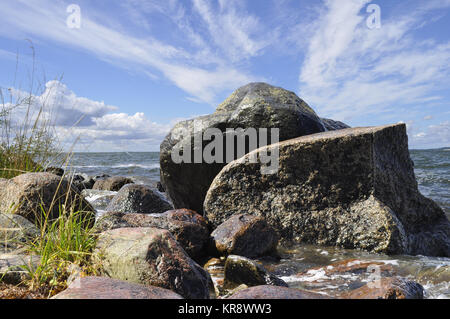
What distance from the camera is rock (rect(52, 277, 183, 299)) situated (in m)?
2.05

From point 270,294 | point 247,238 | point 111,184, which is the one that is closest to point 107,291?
point 270,294

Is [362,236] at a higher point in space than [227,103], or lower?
lower

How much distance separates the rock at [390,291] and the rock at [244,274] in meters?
0.92

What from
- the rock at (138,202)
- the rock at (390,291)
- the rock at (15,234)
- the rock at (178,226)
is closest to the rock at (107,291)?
the rock at (15,234)

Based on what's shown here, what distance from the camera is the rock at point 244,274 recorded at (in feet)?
10.9

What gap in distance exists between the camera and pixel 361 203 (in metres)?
4.86

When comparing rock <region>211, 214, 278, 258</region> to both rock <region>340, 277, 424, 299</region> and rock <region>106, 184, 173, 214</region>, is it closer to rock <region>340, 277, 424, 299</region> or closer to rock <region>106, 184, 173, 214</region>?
rock <region>340, 277, 424, 299</region>

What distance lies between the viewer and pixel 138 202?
6621 millimetres

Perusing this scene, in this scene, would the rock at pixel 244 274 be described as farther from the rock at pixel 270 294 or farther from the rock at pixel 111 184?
the rock at pixel 111 184

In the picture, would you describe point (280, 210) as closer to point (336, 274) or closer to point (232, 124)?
point (336, 274)
